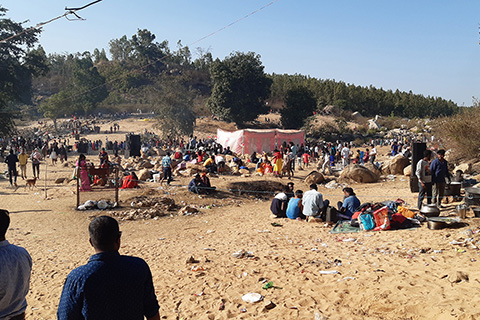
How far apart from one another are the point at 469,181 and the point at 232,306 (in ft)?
31.9

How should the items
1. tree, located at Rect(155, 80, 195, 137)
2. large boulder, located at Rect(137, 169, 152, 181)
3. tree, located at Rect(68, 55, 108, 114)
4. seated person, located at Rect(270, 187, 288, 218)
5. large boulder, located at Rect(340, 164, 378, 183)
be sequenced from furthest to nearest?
tree, located at Rect(68, 55, 108, 114) → tree, located at Rect(155, 80, 195, 137) → large boulder, located at Rect(340, 164, 378, 183) → large boulder, located at Rect(137, 169, 152, 181) → seated person, located at Rect(270, 187, 288, 218)

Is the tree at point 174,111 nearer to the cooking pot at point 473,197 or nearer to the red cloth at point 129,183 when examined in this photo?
the red cloth at point 129,183

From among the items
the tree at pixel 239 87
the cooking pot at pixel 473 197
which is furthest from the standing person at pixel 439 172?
the tree at pixel 239 87

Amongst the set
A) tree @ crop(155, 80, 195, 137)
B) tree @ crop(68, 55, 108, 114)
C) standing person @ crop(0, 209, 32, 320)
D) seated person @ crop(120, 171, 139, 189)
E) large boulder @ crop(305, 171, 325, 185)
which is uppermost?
tree @ crop(68, 55, 108, 114)

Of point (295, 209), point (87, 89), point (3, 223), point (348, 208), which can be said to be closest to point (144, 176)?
point (295, 209)

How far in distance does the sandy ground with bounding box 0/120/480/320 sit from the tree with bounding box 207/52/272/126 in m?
34.5

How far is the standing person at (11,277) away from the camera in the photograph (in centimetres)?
264

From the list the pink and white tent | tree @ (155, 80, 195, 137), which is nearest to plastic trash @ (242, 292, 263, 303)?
the pink and white tent

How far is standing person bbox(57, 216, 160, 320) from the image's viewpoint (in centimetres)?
219

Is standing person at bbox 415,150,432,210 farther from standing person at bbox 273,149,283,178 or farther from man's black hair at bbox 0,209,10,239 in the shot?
standing person at bbox 273,149,283,178

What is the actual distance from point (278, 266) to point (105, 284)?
14.4 ft

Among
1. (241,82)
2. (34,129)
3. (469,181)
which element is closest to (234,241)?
(469,181)

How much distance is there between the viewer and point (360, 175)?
1752 cm

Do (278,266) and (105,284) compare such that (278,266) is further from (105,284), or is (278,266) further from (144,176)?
(144,176)
